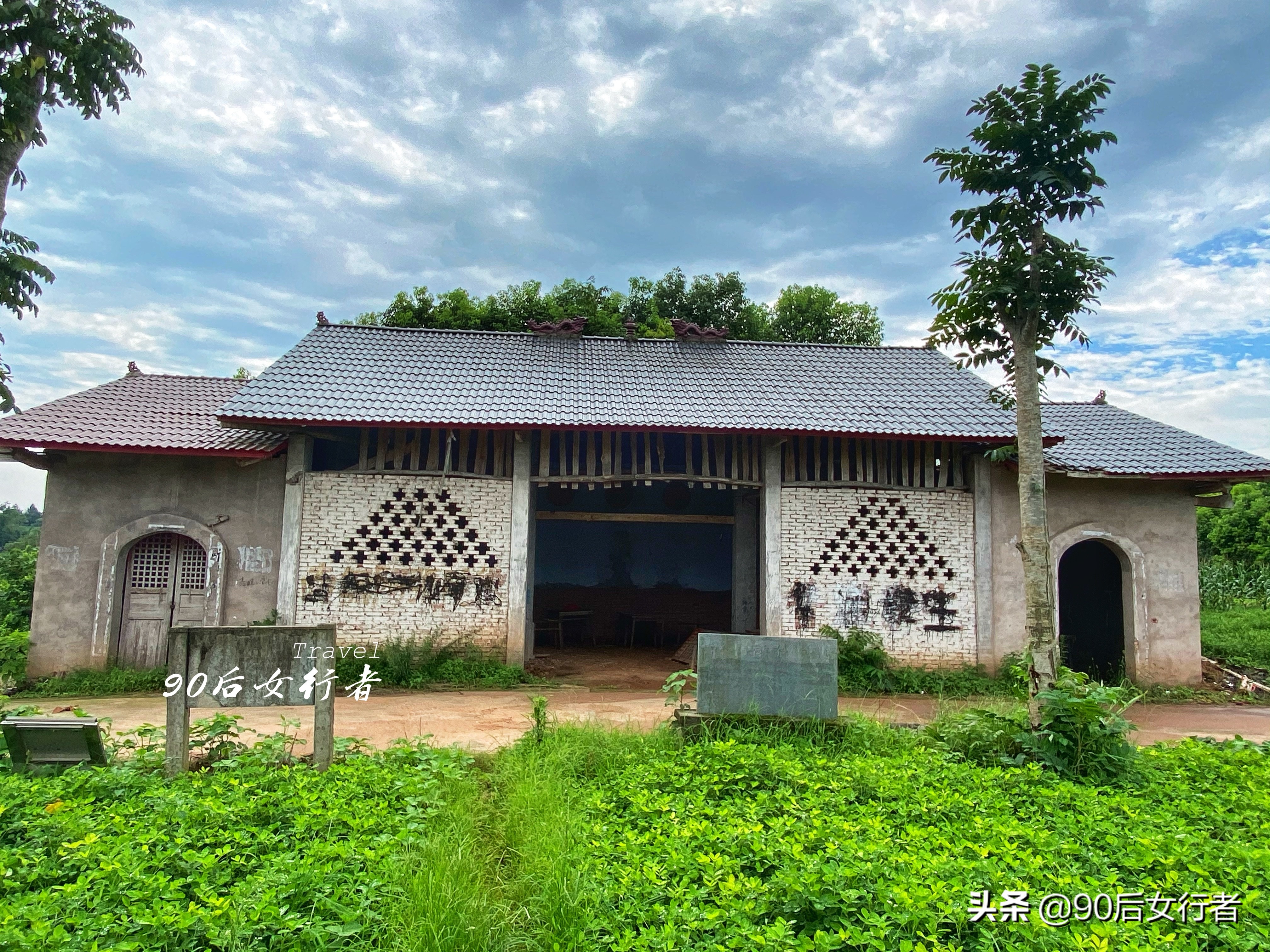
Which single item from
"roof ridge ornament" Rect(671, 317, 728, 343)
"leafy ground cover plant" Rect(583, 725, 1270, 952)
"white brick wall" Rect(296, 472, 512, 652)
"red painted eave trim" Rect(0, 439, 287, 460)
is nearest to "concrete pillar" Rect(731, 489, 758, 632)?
"roof ridge ornament" Rect(671, 317, 728, 343)

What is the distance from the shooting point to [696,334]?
43.6ft

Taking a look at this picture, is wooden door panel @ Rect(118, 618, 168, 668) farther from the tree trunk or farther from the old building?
the tree trunk

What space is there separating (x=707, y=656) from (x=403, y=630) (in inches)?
216

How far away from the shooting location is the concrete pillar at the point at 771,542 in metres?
10.3

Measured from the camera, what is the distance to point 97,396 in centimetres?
1102

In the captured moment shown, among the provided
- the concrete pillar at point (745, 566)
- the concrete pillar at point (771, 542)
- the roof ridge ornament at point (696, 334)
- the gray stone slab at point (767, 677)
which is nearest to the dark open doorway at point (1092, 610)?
the concrete pillar at point (771, 542)

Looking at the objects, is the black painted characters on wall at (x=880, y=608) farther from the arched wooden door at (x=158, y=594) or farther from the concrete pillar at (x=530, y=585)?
the arched wooden door at (x=158, y=594)

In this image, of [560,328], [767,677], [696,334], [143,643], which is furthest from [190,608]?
[696,334]

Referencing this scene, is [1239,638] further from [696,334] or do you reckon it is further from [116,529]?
[116,529]

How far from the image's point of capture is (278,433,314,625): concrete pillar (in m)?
9.92

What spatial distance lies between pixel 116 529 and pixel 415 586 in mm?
3987

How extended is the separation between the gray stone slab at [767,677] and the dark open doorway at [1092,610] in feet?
24.2

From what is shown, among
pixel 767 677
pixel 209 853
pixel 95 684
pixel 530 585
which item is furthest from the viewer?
pixel 530 585

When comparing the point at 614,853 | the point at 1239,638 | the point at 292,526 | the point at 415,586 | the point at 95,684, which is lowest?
the point at 95,684
